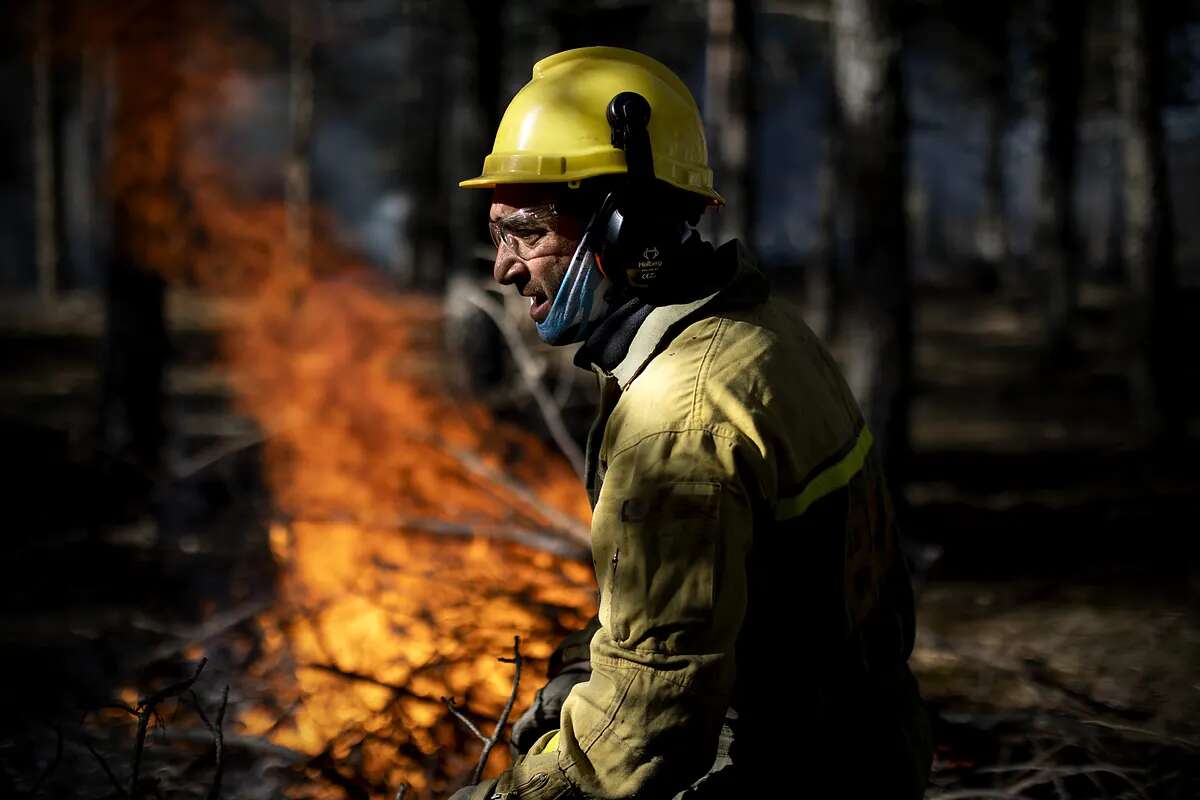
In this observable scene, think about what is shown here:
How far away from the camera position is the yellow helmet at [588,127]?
8.48ft

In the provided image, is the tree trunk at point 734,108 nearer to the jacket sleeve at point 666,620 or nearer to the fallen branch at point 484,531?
the fallen branch at point 484,531

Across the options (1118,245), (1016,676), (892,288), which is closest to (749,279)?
(1016,676)

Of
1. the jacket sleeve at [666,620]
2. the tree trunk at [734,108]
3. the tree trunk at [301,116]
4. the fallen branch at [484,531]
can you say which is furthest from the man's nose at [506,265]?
the tree trunk at [301,116]

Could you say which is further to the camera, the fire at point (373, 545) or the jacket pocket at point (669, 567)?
the fire at point (373, 545)

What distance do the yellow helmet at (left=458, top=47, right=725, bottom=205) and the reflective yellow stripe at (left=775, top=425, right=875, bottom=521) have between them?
0.68 metres

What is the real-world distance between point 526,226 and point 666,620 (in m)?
1.03

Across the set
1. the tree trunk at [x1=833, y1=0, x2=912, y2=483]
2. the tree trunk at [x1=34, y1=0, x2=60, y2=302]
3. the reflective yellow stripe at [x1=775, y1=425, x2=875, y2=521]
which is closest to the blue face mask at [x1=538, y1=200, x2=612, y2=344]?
the reflective yellow stripe at [x1=775, y1=425, x2=875, y2=521]

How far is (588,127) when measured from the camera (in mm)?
2592

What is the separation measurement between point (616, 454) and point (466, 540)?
3856 mm

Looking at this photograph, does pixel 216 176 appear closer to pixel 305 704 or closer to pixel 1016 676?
pixel 305 704

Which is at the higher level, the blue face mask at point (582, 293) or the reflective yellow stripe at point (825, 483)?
the blue face mask at point (582, 293)

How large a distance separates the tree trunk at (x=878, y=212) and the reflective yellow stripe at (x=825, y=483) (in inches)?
191

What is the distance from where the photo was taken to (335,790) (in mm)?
3766

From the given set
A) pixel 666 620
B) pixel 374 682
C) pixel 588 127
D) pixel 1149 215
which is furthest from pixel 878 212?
pixel 666 620
